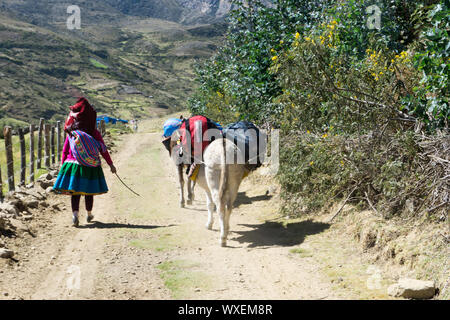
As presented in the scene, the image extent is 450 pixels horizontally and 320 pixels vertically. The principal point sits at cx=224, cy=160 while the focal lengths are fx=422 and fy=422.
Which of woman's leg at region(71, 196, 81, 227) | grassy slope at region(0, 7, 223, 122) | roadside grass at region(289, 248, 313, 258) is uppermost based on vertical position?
grassy slope at region(0, 7, 223, 122)

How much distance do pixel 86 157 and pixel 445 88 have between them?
5.73m

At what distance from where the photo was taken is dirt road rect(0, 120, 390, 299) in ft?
16.1

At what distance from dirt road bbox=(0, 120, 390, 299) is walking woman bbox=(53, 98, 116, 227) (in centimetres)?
71

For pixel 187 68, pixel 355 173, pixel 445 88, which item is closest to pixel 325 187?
pixel 355 173

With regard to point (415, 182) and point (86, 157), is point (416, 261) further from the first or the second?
point (86, 157)

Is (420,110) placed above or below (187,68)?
below

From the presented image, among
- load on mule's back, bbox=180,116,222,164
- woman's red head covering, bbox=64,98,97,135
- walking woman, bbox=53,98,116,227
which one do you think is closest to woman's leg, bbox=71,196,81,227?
walking woman, bbox=53,98,116,227

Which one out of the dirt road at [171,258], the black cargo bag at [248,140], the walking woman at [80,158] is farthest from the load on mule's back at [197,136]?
the walking woman at [80,158]

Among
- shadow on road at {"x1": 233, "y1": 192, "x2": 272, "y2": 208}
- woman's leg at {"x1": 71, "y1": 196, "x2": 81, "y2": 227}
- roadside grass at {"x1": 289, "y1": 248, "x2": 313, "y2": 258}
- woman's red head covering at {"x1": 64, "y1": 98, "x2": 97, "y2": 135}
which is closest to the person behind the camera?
roadside grass at {"x1": 289, "y1": 248, "x2": 313, "y2": 258}

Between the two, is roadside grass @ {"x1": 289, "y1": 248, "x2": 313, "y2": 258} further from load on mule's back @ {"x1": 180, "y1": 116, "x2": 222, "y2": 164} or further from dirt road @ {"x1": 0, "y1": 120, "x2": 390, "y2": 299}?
load on mule's back @ {"x1": 180, "y1": 116, "x2": 222, "y2": 164}

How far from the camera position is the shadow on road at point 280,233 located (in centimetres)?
681

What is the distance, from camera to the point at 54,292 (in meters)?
4.78

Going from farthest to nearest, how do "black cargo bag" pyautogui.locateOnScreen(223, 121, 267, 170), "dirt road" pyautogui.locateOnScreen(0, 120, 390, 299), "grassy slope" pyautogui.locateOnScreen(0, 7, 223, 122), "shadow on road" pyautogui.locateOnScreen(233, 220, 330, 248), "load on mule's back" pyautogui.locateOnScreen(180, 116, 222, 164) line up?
"grassy slope" pyautogui.locateOnScreen(0, 7, 223, 122) → "load on mule's back" pyautogui.locateOnScreen(180, 116, 222, 164) → "black cargo bag" pyautogui.locateOnScreen(223, 121, 267, 170) → "shadow on road" pyautogui.locateOnScreen(233, 220, 330, 248) → "dirt road" pyautogui.locateOnScreen(0, 120, 390, 299)

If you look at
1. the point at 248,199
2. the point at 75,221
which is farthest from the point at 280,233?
the point at 75,221
